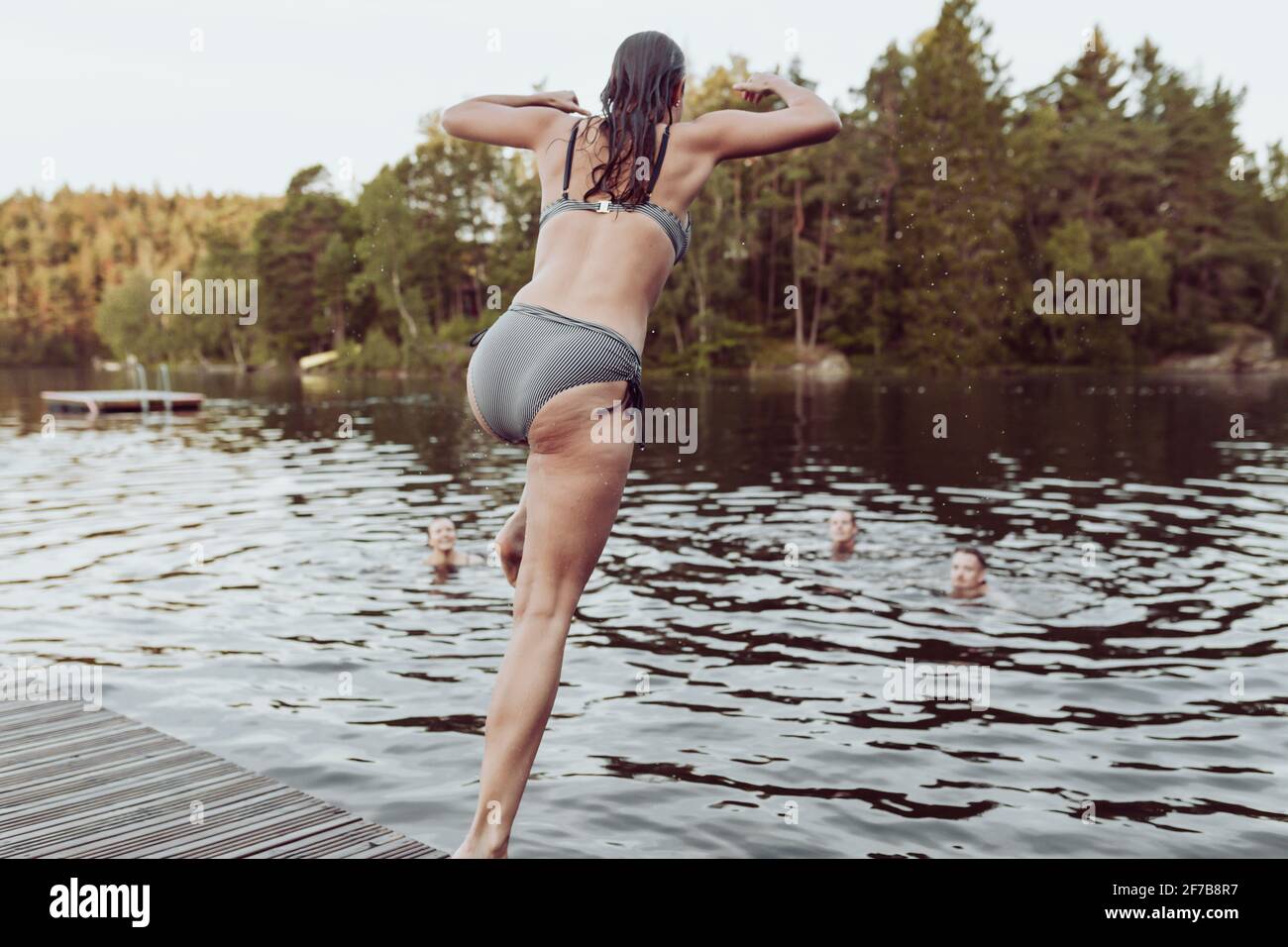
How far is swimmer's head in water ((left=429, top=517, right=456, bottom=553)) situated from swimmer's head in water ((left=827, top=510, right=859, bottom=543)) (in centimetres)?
445

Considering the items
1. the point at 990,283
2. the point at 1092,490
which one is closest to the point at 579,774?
the point at 1092,490

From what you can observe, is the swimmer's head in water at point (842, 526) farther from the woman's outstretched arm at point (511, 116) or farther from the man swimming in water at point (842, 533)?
the woman's outstretched arm at point (511, 116)

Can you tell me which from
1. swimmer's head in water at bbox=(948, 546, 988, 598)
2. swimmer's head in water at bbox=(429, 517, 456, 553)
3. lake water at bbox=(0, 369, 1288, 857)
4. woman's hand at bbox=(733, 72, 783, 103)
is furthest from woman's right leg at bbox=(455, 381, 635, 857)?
swimmer's head in water at bbox=(429, 517, 456, 553)

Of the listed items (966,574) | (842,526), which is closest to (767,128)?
(966,574)

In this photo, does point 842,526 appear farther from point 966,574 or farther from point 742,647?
point 742,647

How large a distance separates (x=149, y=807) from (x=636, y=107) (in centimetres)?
375

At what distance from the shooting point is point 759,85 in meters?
4.10

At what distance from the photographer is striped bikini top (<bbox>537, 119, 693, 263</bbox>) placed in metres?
3.85

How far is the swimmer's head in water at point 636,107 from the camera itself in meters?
3.80

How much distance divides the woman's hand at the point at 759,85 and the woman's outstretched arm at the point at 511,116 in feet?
1.93

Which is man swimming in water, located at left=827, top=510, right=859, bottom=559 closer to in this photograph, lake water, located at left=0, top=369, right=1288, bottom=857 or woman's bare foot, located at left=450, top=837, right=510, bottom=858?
lake water, located at left=0, top=369, right=1288, bottom=857

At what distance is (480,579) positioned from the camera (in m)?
12.7

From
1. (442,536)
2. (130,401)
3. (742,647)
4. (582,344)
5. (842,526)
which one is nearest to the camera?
(582,344)

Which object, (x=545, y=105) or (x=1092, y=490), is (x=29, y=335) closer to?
(x=1092, y=490)
